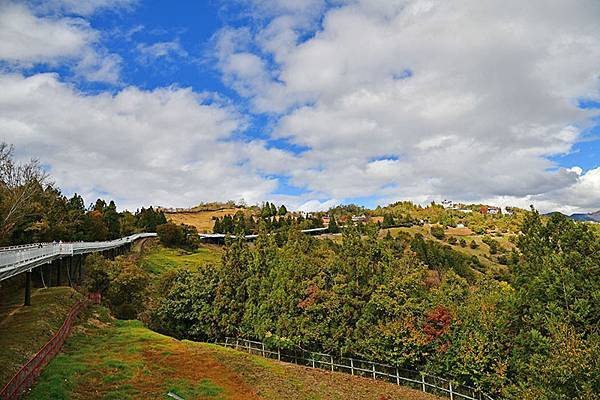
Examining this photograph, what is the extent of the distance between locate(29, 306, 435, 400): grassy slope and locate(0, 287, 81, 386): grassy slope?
4.57 ft

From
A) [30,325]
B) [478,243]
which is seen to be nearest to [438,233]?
[478,243]

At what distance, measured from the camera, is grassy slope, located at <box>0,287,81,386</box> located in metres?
22.0

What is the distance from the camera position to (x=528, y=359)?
25.2 m

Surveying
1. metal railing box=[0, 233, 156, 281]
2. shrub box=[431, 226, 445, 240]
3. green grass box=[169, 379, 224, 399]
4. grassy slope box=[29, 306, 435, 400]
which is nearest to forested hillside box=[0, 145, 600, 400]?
grassy slope box=[29, 306, 435, 400]

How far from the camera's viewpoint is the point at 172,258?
82.6m

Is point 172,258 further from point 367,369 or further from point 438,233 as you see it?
point 438,233

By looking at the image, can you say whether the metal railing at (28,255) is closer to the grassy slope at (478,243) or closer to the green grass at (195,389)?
the green grass at (195,389)

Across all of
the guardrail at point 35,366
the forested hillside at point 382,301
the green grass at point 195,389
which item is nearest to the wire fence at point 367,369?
the forested hillside at point 382,301

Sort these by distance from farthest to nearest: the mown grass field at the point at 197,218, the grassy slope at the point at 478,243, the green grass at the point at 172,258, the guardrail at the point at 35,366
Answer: the mown grass field at the point at 197,218
the grassy slope at the point at 478,243
the green grass at the point at 172,258
the guardrail at the point at 35,366

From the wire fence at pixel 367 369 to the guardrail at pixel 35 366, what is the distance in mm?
Answer: 14882

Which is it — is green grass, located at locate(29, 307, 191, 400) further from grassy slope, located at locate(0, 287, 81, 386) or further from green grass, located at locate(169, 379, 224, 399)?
grassy slope, located at locate(0, 287, 81, 386)

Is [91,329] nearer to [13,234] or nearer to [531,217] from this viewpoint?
[13,234]

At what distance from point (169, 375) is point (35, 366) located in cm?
695

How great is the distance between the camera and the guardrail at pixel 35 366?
1852 cm
